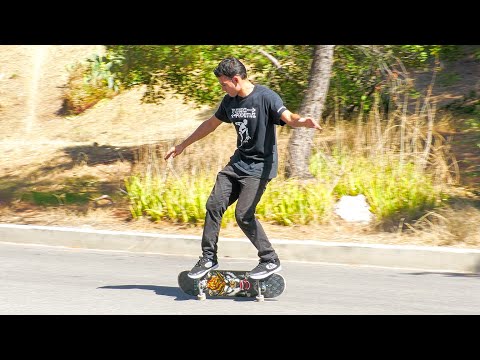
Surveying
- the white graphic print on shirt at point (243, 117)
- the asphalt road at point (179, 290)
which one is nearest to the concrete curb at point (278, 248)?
the asphalt road at point (179, 290)

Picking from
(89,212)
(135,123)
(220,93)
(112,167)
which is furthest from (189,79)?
(135,123)

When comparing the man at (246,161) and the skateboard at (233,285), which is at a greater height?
the man at (246,161)

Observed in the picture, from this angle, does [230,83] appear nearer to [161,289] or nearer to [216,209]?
[216,209]

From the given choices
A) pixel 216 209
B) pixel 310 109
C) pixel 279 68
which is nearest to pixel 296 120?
pixel 216 209

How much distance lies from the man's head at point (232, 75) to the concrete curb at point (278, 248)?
2.77 meters

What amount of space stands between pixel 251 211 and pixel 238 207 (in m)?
0.11

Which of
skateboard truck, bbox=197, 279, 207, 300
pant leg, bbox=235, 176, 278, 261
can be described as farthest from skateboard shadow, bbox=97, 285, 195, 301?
pant leg, bbox=235, 176, 278, 261

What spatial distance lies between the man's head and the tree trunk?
178 inches

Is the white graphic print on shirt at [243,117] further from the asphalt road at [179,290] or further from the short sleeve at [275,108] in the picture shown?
the asphalt road at [179,290]

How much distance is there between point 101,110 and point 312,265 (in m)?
11.7

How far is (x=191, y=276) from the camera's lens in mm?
6859

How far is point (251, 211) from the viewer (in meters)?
6.82

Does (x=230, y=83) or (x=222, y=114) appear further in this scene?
(x=222, y=114)

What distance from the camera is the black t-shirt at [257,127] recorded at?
6.73 m
